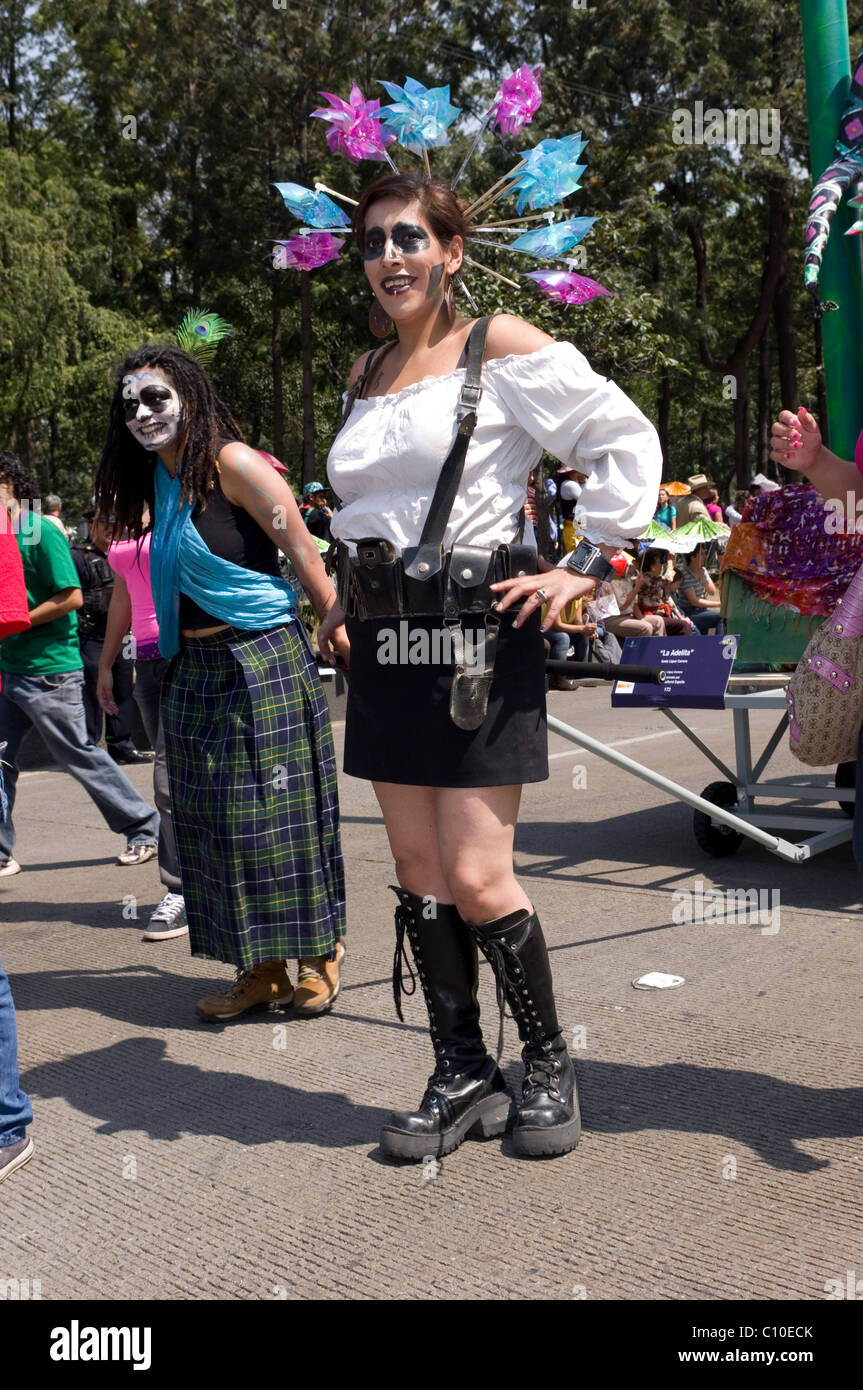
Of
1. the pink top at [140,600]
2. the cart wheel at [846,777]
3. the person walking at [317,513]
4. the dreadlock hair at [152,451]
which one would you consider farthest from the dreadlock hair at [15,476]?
the person walking at [317,513]

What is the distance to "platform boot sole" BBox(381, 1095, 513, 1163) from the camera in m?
3.02

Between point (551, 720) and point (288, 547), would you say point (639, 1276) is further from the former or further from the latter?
point (288, 547)

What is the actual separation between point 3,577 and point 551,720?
4.46 ft

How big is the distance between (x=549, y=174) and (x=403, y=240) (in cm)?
56

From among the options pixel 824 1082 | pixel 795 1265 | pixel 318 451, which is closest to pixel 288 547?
pixel 824 1082

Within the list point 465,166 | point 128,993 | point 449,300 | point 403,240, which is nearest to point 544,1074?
point 449,300

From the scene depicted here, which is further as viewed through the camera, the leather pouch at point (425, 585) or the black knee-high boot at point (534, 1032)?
the black knee-high boot at point (534, 1032)

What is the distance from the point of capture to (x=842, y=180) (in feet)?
17.4

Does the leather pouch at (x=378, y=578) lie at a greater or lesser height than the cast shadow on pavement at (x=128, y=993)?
greater

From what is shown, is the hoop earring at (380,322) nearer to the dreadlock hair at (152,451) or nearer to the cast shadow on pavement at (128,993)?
the dreadlock hair at (152,451)

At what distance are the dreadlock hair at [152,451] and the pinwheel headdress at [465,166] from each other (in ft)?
2.10

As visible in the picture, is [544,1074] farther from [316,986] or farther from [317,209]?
[317,209]

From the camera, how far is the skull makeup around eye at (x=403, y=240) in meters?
2.94
